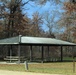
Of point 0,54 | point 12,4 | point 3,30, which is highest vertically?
point 12,4

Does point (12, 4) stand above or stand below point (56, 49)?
above

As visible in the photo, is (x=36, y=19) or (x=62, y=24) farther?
(x=36, y=19)

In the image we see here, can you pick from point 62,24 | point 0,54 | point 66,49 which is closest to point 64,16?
point 62,24

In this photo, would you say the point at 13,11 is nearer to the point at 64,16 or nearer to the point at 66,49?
the point at 64,16

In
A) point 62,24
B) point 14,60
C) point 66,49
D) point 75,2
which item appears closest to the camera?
point 75,2

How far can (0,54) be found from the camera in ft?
208

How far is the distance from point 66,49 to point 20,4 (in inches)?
718

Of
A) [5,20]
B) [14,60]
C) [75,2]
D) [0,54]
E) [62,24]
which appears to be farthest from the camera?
[5,20]

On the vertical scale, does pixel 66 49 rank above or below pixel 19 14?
below

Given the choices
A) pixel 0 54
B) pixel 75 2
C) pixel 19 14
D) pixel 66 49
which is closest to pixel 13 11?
pixel 19 14

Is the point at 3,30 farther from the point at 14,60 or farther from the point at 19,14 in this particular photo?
the point at 14,60

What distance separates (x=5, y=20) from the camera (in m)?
69.1

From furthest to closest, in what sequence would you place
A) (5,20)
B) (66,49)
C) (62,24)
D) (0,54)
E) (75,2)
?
(66,49) → (5,20) → (0,54) → (62,24) → (75,2)

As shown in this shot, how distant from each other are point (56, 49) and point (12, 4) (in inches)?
644
